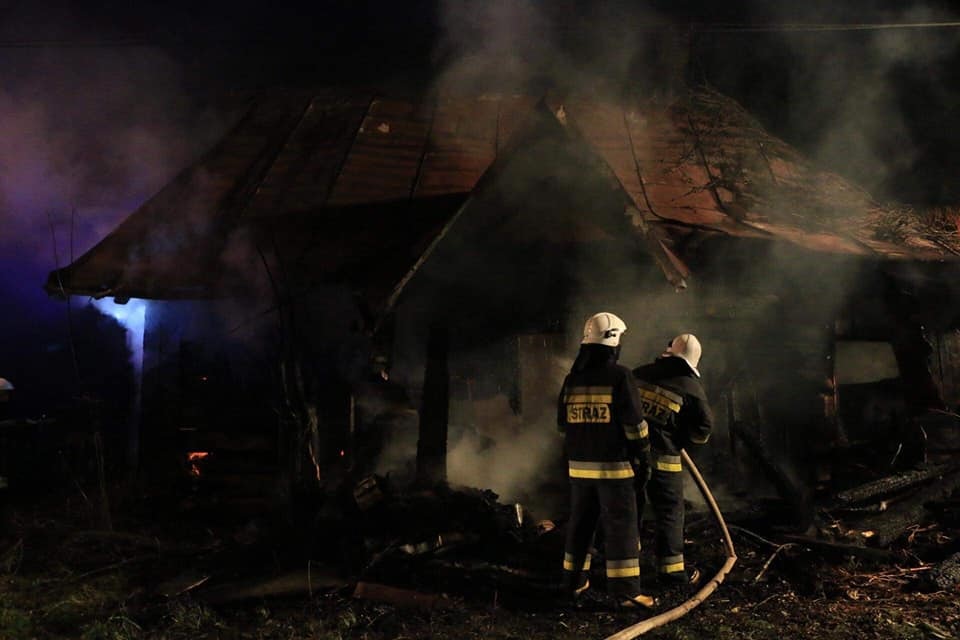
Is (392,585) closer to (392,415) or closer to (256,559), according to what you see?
(256,559)

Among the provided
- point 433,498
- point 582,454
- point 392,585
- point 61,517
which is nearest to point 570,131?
point 582,454

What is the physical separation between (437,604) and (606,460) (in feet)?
5.94

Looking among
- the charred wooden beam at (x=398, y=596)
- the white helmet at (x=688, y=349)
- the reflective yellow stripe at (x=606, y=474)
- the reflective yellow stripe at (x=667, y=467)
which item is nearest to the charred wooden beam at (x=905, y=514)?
the reflective yellow stripe at (x=667, y=467)

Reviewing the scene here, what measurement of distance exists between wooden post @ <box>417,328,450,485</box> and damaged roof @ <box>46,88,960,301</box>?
49.3 inches

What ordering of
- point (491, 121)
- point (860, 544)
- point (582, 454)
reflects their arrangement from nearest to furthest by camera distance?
point (582, 454) → point (860, 544) → point (491, 121)

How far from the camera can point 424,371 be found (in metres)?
8.10

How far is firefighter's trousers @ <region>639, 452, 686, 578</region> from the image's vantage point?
5.59 metres

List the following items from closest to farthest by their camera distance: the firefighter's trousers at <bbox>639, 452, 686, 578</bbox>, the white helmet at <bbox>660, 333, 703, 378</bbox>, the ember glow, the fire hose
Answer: the fire hose
the firefighter's trousers at <bbox>639, 452, 686, 578</bbox>
the white helmet at <bbox>660, 333, 703, 378</bbox>
the ember glow

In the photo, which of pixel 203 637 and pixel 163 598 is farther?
pixel 163 598

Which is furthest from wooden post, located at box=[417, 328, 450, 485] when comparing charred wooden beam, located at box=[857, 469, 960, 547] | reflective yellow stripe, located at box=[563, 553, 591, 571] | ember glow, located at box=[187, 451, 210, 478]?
charred wooden beam, located at box=[857, 469, 960, 547]

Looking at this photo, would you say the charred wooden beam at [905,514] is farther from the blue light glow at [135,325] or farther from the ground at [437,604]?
the blue light glow at [135,325]

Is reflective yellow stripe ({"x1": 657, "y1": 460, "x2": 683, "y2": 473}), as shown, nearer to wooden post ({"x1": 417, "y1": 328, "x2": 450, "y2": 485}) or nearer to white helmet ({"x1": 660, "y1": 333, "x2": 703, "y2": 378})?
white helmet ({"x1": 660, "y1": 333, "x2": 703, "y2": 378})

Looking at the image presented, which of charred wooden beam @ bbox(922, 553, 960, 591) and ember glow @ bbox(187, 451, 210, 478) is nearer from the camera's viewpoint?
charred wooden beam @ bbox(922, 553, 960, 591)

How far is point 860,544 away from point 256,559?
5887 mm
